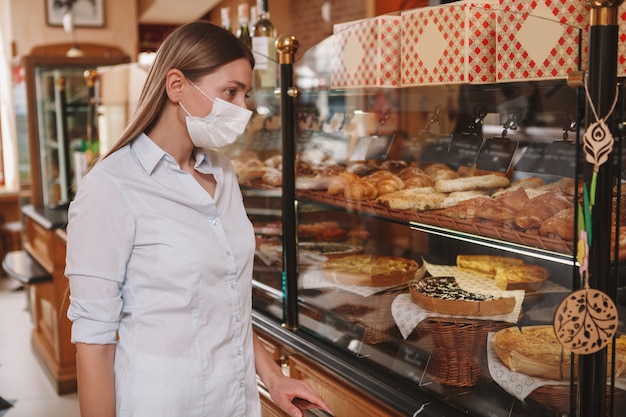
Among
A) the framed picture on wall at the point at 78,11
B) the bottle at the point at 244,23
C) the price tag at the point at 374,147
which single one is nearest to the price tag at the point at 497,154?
the price tag at the point at 374,147

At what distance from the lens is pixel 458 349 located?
1752 millimetres

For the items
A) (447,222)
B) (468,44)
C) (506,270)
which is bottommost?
(506,270)

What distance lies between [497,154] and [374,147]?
57 centimetres

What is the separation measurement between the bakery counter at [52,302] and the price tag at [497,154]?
2920 mm

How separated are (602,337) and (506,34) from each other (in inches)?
28.9

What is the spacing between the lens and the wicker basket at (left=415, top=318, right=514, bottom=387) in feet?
5.57

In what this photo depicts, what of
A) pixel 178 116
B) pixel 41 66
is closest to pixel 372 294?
pixel 178 116

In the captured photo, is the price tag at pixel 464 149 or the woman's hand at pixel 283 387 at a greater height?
the price tag at pixel 464 149

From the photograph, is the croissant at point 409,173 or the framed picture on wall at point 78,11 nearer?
the croissant at point 409,173

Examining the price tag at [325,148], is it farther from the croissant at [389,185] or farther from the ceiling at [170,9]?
the ceiling at [170,9]

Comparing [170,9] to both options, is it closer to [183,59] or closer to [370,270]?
[370,270]

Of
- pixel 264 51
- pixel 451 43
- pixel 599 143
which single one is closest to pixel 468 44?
pixel 451 43

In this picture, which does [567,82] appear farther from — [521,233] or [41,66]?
[41,66]

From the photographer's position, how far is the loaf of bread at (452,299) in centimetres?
168
